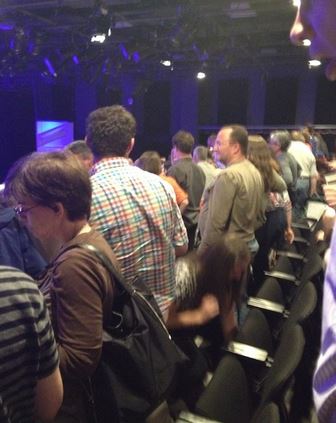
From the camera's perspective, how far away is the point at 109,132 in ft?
5.53

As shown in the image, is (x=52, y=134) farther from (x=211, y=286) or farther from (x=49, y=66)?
(x=211, y=286)

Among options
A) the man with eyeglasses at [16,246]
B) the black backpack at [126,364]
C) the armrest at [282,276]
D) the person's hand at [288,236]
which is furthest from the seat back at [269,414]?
the person's hand at [288,236]

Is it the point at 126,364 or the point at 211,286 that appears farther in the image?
the point at 211,286

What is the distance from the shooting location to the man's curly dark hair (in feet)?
5.50

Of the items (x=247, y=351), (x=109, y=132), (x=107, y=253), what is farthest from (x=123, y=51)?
(x=107, y=253)

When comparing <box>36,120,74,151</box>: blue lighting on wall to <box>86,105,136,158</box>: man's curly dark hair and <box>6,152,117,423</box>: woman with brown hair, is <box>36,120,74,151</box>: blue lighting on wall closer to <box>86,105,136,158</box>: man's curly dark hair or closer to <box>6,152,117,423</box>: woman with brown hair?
<box>86,105,136,158</box>: man's curly dark hair

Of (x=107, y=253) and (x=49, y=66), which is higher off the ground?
(x=49, y=66)

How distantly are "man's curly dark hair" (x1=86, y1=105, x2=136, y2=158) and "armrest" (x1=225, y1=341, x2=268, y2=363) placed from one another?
3.04 ft

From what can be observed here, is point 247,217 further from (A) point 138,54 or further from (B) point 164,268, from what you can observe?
(A) point 138,54

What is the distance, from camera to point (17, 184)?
1.23 metres

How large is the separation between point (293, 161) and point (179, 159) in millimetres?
1230

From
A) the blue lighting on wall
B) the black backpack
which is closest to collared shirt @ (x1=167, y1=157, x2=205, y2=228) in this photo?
the black backpack

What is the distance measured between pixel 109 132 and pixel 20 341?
1.13m

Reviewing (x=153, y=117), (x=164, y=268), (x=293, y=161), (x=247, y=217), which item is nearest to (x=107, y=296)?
(x=164, y=268)
